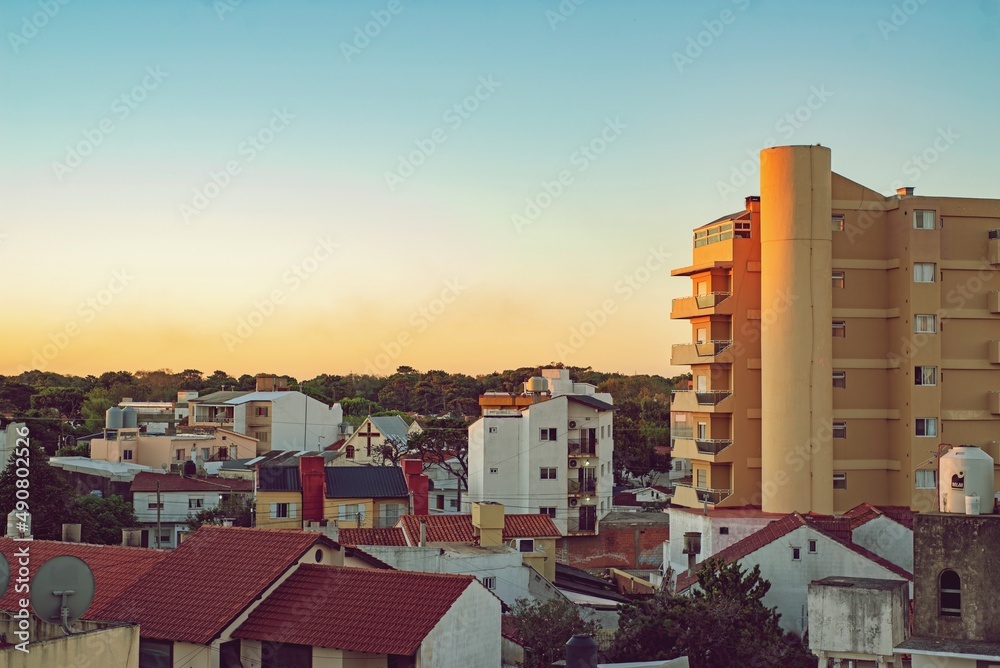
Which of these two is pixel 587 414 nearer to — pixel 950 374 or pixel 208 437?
pixel 950 374

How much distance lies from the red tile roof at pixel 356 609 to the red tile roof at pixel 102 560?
3.57m

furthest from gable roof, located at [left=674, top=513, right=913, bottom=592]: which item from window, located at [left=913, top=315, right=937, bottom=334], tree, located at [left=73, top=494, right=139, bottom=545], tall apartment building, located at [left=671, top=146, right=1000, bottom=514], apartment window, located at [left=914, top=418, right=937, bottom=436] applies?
tree, located at [left=73, top=494, right=139, bottom=545]

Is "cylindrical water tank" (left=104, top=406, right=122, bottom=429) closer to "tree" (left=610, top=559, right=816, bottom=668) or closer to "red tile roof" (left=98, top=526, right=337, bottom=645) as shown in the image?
"red tile roof" (left=98, top=526, right=337, bottom=645)

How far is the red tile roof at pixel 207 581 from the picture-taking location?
2402 centimetres

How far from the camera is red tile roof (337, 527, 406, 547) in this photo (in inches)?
1513

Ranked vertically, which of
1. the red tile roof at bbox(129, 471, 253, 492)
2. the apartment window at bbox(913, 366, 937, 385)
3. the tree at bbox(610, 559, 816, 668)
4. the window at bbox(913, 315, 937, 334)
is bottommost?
the tree at bbox(610, 559, 816, 668)

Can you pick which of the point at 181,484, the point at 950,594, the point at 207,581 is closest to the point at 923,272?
the point at 950,594

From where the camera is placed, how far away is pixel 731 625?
3031 cm

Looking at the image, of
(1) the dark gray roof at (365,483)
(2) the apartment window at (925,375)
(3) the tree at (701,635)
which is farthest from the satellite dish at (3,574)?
(2) the apartment window at (925,375)

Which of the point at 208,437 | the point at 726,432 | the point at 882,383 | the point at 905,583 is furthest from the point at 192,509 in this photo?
the point at 905,583

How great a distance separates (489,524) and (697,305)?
1345 cm

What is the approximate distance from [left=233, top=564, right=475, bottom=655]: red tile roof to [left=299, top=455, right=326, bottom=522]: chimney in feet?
90.9

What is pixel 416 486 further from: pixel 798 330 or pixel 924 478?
pixel 924 478

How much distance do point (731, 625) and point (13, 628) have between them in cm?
1833
